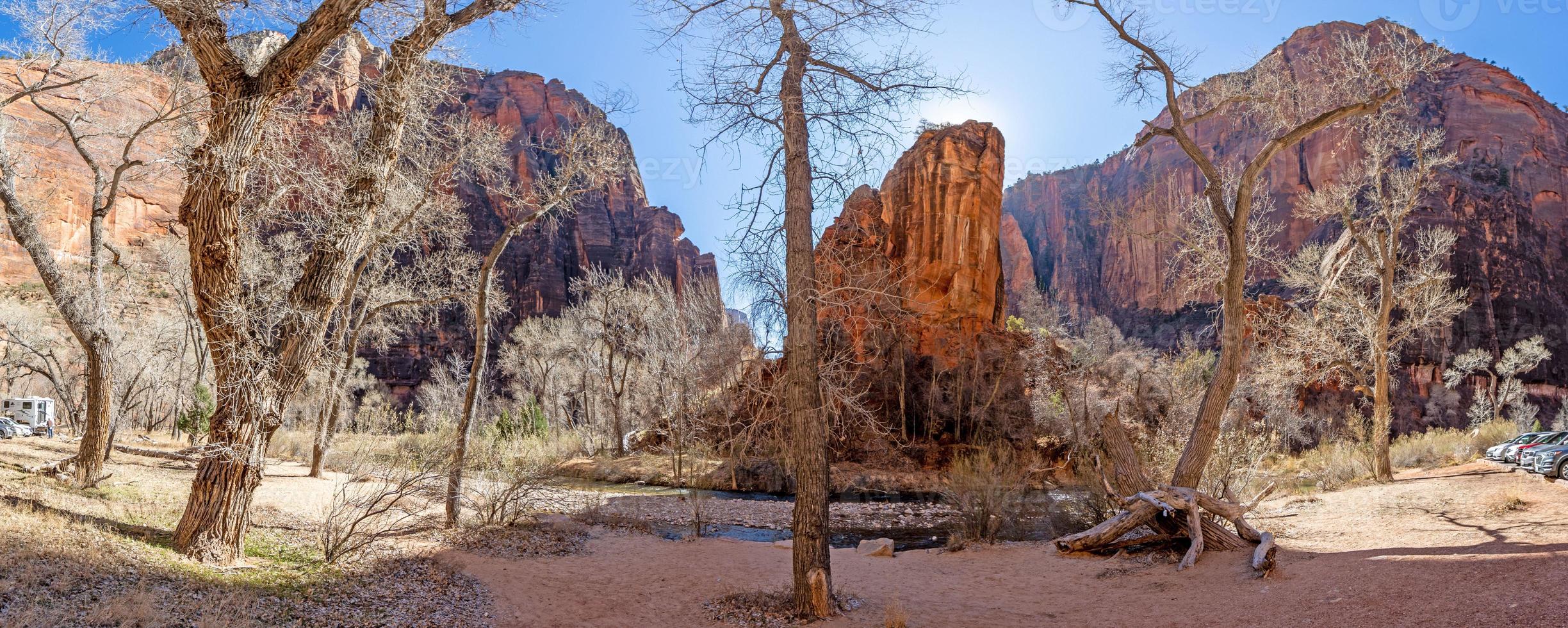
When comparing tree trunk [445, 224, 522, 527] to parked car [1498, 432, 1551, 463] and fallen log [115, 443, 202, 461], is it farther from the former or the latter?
parked car [1498, 432, 1551, 463]

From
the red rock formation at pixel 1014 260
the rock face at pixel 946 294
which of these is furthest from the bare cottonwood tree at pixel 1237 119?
the red rock formation at pixel 1014 260

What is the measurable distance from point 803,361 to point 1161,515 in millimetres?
5434

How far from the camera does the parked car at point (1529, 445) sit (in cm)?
1330

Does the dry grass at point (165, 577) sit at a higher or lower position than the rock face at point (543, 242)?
lower

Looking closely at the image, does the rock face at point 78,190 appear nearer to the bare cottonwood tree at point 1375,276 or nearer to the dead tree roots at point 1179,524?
the dead tree roots at point 1179,524

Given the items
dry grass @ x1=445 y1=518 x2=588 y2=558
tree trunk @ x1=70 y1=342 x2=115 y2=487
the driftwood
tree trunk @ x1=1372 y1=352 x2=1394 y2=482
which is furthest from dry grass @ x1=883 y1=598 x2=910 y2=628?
tree trunk @ x1=1372 y1=352 x2=1394 y2=482

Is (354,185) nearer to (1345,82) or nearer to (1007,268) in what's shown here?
(1345,82)

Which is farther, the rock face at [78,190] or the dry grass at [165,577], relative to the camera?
the rock face at [78,190]

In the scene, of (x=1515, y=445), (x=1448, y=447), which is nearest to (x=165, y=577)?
(x=1515, y=445)

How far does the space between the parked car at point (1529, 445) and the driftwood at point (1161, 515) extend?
8481 millimetres

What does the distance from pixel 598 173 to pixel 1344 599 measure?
35.3 ft

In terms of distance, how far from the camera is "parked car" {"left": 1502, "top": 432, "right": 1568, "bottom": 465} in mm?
13301

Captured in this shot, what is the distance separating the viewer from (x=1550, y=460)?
38.8 ft

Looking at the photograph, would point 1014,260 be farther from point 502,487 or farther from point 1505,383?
point 502,487
